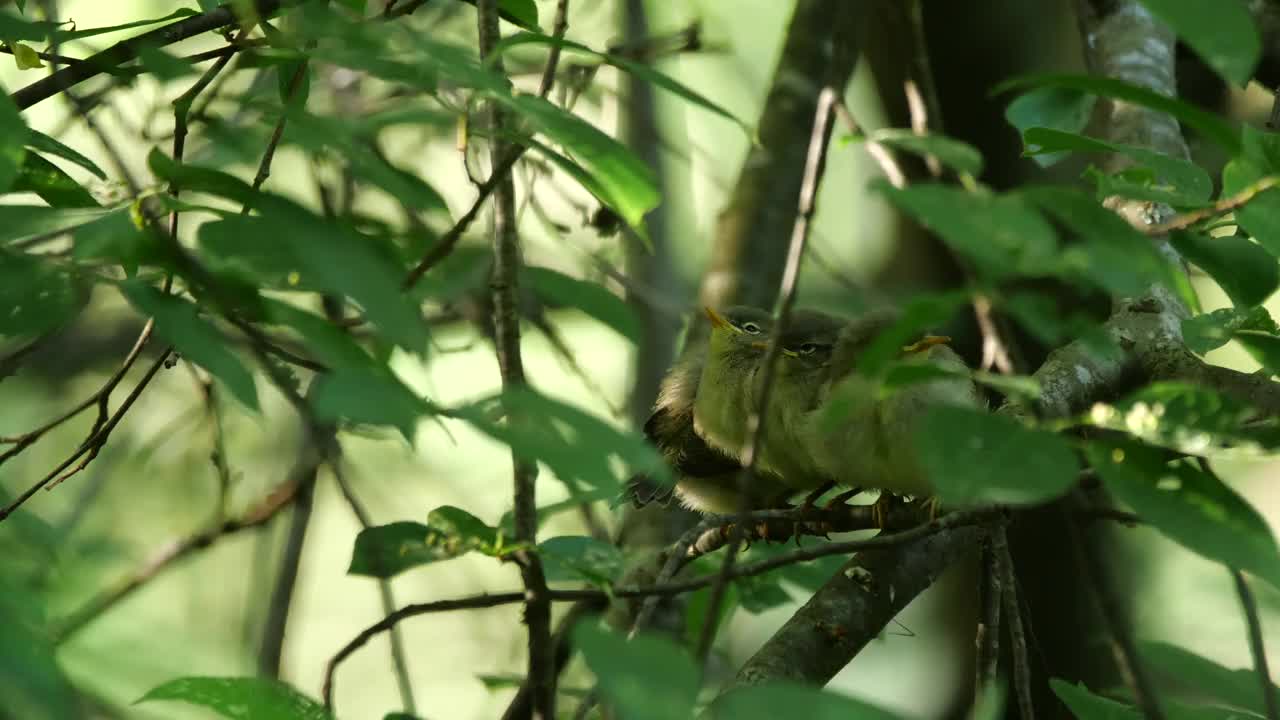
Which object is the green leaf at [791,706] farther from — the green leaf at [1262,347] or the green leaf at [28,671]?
the green leaf at [1262,347]

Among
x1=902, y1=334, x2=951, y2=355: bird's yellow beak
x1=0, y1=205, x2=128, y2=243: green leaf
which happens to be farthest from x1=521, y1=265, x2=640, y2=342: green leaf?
x1=902, y1=334, x2=951, y2=355: bird's yellow beak

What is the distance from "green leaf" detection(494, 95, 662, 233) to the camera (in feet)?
4.87

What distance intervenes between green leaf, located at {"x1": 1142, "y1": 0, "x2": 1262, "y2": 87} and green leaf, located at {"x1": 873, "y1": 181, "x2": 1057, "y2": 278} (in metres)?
0.20

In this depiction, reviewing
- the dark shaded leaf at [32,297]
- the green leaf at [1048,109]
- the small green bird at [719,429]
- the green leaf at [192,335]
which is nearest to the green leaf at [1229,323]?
the green leaf at [1048,109]

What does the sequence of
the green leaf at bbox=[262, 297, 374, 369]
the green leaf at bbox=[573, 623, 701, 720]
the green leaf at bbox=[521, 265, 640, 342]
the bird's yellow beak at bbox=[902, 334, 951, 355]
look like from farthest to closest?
1. the bird's yellow beak at bbox=[902, 334, 951, 355]
2. the green leaf at bbox=[521, 265, 640, 342]
3. the green leaf at bbox=[262, 297, 374, 369]
4. the green leaf at bbox=[573, 623, 701, 720]

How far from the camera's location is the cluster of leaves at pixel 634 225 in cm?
109

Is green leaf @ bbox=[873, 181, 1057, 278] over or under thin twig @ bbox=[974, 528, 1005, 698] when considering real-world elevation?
over

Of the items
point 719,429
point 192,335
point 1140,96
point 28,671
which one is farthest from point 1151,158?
point 719,429

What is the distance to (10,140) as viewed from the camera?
127 cm

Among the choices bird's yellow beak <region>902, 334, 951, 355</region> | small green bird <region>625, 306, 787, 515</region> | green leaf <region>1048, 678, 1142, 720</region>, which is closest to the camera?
green leaf <region>1048, 678, 1142, 720</region>

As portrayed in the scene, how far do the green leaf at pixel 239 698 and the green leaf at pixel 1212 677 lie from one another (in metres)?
1.20

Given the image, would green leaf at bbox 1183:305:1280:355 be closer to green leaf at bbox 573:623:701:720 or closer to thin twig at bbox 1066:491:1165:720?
thin twig at bbox 1066:491:1165:720

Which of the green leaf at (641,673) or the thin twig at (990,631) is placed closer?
the green leaf at (641,673)

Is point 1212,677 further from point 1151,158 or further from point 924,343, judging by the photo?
point 924,343
